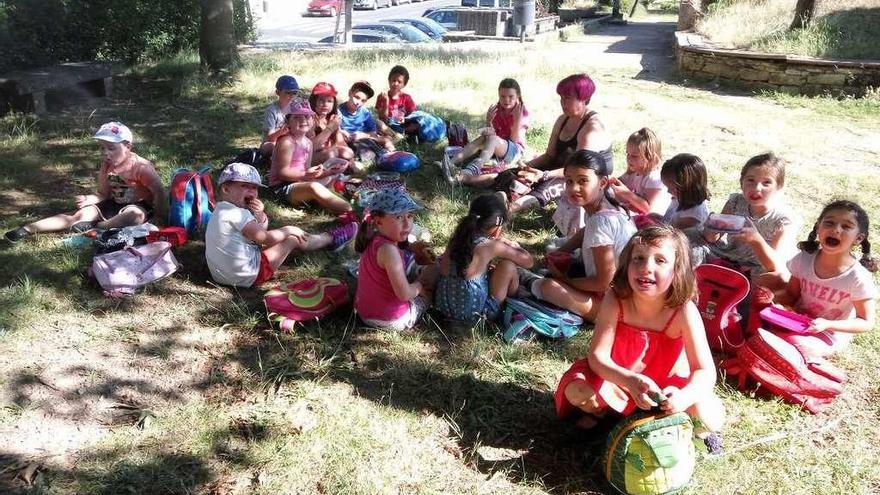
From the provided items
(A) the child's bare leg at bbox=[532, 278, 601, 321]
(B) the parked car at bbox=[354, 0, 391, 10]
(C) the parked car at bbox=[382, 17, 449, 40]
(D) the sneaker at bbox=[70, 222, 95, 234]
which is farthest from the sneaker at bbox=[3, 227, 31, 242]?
(B) the parked car at bbox=[354, 0, 391, 10]

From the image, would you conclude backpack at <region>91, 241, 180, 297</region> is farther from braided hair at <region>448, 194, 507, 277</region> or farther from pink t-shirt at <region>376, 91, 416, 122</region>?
pink t-shirt at <region>376, 91, 416, 122</region>

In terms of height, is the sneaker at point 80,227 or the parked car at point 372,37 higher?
the parked car at point 372,37

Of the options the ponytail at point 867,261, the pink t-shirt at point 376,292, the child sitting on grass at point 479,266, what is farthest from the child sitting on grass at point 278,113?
the ponytail at point 867,261

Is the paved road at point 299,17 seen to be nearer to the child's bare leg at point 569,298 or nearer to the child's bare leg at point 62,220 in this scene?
the child's bare leg at point 62,220

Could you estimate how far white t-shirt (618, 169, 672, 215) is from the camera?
4.96m

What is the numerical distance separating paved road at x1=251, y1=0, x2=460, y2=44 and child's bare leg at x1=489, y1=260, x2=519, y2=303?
23355 millimetres

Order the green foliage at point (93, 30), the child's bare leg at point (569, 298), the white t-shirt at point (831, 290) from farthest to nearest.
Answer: the green foliage at point (93, 30) → the child's bare leg at point (569, 298) → the white t-shirt at point (831, 290)

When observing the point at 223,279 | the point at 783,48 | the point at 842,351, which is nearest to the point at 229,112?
the point at 223,279

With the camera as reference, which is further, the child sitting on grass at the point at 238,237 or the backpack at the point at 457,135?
the backpack at the point at 457,135

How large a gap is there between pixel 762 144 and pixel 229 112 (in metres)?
6.84

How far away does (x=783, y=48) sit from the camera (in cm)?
1170

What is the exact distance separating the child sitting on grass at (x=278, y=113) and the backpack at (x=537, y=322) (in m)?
3.68

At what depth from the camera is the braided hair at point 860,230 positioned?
3373mm

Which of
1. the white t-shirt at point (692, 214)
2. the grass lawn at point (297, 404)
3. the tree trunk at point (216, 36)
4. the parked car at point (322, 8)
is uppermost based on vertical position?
the parked car at point (322, 8)
